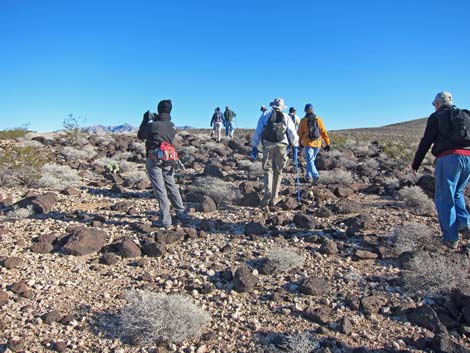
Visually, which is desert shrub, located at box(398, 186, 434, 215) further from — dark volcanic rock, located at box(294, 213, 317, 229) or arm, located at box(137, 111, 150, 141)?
arm, located at box(137, 111, 150, 141)

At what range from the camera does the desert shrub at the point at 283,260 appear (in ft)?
15.8

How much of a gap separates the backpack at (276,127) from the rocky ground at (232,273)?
1.30 metres

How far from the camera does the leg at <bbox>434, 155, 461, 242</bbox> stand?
4977 mm

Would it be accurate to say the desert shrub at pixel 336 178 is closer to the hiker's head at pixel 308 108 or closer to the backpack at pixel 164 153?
the hiker's head at pixel 308 108

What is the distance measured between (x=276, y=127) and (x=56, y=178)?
545 cm

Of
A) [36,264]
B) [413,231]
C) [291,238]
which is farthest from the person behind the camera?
[291,238]

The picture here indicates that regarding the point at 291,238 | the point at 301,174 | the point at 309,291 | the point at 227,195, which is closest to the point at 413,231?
the point at 291,238

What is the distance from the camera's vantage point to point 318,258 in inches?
205

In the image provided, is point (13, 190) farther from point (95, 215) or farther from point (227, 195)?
point (227, 195)

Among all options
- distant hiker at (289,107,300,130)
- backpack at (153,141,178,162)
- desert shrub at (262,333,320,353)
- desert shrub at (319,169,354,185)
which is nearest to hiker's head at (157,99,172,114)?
backpack at (153,141,178,162)

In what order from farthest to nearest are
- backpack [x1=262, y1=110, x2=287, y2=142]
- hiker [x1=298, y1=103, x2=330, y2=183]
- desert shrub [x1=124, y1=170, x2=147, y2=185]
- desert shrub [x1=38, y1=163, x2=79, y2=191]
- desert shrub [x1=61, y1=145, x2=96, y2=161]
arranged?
A: desert shrub [x1=61, y1=145, x2=96, y2=161] < desert shrub [x1=124, y1=170, x2=147, y2=185] < hiker [x1=298, y1=103, x2=330, y2=183] < desert shrub [x1=38, y1=163, x2=79, y2=191] < backpack [x1=262, y1=110, x2=287, y2=142]

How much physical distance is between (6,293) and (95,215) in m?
2.83

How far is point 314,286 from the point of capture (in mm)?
Result: 4293

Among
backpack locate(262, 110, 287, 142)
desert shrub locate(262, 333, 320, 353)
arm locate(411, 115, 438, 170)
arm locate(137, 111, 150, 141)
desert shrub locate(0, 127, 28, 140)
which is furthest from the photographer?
desert shrub locate(0, 127, 28, 140)
